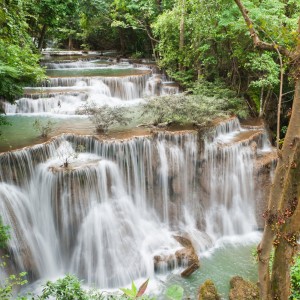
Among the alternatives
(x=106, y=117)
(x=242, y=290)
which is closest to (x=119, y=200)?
(x=106, y=117)

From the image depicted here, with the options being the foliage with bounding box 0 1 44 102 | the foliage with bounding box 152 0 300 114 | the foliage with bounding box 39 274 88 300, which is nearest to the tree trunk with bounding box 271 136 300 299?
the foliage with bounding box 39 274 88 300

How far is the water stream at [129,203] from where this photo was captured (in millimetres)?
7902

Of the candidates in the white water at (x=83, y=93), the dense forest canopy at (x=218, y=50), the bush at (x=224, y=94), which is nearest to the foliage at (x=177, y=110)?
the dense forest canopy at (x=218, y=50)

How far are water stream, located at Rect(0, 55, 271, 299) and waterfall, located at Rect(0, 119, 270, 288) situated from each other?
2cm

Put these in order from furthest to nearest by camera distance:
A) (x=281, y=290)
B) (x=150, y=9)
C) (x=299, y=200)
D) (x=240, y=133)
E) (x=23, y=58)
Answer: (x=150, y=9) → (x=240, y=133) → (x=23, y=58) → (x=281, y=290) → (x=299, y=200)

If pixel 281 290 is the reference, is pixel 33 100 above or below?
above

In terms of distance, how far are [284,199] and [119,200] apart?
5801 mm

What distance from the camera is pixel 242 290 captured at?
7.09 metres

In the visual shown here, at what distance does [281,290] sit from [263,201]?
6.75 m

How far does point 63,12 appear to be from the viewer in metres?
14.6

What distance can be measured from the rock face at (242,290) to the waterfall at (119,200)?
5.90 ft

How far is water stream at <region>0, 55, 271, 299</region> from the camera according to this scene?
790 centimetres

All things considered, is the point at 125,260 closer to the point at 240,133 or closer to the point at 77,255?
the point at 77,255

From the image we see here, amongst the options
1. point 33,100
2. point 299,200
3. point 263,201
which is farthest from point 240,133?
point 299,200
